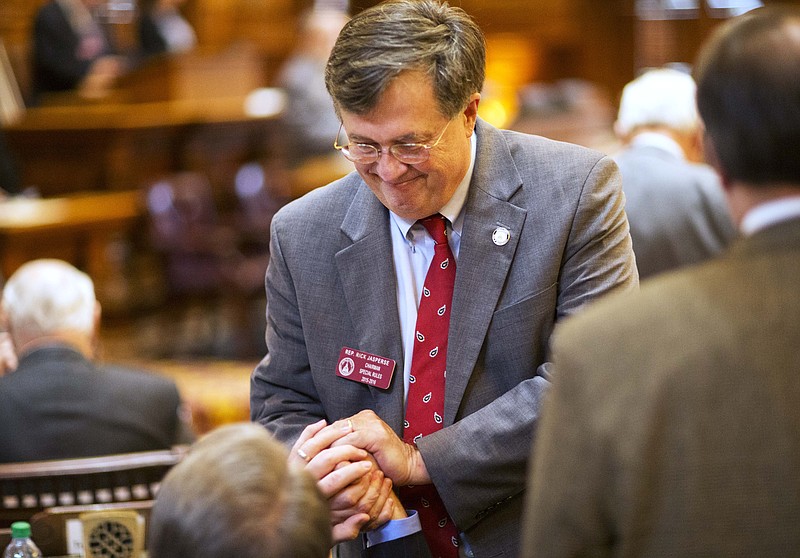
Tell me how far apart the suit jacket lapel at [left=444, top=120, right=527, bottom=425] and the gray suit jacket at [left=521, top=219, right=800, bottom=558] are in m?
0.75

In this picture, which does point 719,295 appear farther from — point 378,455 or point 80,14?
point 80,14

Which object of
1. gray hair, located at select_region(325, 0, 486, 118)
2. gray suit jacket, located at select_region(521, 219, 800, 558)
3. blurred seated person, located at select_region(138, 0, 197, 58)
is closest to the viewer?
gray suit jacket, located at select_region(521, 219, 800, 558)

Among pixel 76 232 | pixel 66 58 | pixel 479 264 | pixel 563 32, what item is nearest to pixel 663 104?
pixel 479 264

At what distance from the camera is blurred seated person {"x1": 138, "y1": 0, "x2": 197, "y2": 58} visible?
9297 mm

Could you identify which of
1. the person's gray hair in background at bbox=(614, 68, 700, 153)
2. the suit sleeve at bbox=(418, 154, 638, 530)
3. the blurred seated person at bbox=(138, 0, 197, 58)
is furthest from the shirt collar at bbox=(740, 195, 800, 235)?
the blurred seated person at bbox=(138, 0, 197, 58)

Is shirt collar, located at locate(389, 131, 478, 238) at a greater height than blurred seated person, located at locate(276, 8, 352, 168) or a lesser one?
greater

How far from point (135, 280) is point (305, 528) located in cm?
728

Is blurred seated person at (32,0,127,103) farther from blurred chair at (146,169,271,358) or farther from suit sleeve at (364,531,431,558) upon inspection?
suit sleeve at (364,531,431,558)

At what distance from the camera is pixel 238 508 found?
1.21m

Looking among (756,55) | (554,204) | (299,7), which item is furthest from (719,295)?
(299,7)

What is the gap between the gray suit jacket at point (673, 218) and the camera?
12.2 feet

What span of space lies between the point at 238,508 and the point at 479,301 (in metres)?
0.80

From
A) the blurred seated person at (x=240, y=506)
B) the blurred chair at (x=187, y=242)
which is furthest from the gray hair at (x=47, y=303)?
the blurred chair at (x=187, y=242)

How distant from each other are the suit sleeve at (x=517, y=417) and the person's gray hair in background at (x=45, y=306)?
1717 millimetres
